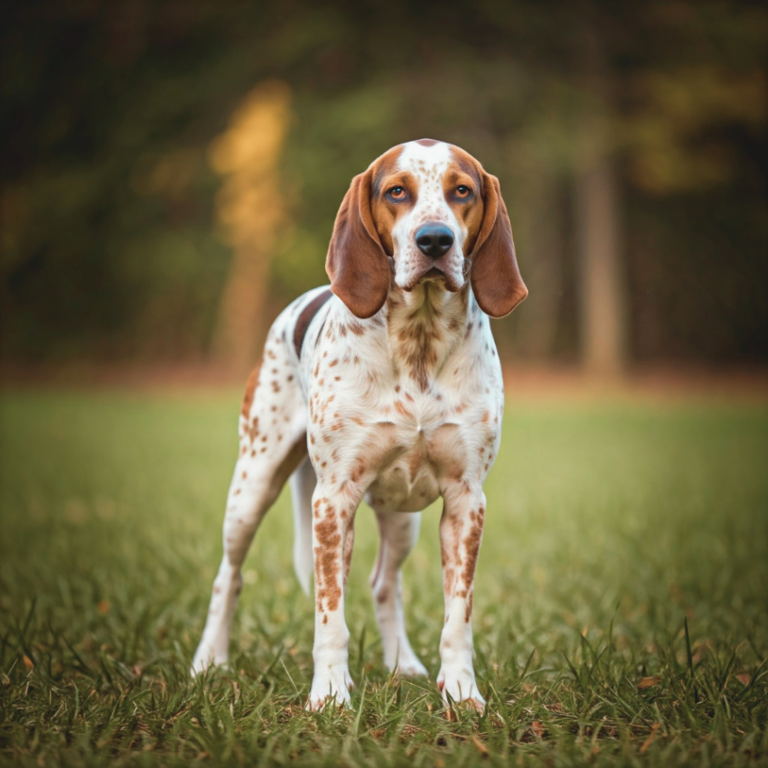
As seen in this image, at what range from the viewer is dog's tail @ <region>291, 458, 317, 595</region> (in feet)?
12.7

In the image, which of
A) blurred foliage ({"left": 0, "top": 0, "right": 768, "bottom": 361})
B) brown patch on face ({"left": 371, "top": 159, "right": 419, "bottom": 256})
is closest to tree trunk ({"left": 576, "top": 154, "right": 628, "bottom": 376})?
blurred foliage ({"left": 0, "top": 0, "right": 768, "bottom": 361})

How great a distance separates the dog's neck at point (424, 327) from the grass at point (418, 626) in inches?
46.3

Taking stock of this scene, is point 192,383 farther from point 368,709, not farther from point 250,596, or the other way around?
point 368,709

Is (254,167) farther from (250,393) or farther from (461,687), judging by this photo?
(461,687)

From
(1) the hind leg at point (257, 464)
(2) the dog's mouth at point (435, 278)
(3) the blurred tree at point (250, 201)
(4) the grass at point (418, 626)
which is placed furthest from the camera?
(3) the blurred tree at point (250, 201)

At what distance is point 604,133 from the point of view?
19984 millimetres

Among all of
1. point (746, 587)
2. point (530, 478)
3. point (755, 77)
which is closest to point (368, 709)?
point (746, 587)

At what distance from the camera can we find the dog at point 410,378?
310 cm

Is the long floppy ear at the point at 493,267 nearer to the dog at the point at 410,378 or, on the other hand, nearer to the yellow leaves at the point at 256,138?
the dog at the point at 410,378

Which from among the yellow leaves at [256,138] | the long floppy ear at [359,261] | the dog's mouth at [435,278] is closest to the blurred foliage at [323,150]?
the yellow leaves at [256,138]

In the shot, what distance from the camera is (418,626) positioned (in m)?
4.39

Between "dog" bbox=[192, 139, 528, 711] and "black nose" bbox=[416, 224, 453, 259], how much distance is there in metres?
0.07

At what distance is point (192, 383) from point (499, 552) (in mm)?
17095

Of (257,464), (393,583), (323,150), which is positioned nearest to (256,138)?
(323,150)
